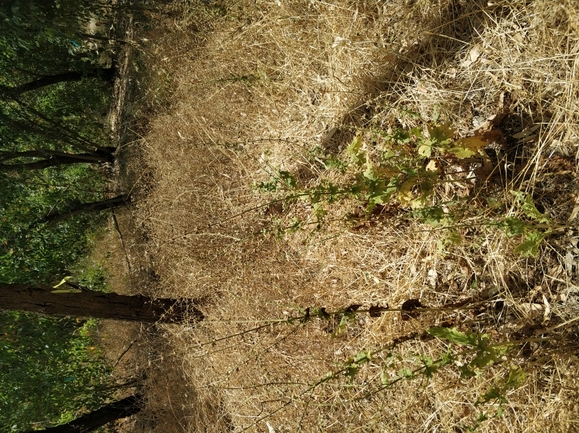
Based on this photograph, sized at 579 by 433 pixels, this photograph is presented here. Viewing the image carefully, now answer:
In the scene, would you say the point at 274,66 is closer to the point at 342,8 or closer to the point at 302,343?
the point at 342,8

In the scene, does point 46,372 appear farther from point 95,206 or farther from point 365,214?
point 365,214

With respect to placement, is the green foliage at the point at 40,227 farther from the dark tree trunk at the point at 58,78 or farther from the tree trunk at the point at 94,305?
the tree trunk at the point at 94,305

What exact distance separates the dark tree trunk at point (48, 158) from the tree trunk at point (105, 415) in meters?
3.18

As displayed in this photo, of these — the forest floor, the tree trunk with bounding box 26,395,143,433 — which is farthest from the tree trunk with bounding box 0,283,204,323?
the tree trunk with bounding box 26,395,143,433

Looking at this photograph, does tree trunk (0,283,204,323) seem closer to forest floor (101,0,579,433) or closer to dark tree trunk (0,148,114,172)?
forest floor (101,0,579,433)

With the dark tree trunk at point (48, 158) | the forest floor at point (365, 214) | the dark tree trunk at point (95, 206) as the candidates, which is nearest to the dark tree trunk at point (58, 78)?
the dark tree trunk at point (48, 158)

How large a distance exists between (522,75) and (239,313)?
3.01 m

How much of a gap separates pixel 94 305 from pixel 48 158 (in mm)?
2865

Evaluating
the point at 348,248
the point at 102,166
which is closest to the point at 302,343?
the point at 348,248

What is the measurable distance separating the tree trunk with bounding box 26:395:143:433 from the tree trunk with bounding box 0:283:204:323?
7.00 feet

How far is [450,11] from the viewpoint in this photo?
3229mm

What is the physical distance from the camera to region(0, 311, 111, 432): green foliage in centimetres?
609

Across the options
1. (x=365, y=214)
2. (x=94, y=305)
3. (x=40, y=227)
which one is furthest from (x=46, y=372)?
(x=365, y=214)

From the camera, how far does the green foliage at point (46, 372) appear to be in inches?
240
